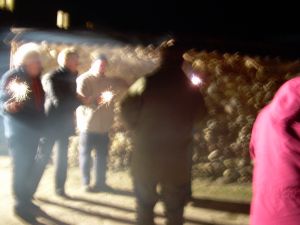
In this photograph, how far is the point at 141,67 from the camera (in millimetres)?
6859

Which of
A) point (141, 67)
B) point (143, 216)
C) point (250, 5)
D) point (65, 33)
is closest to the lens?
point (143, 216)

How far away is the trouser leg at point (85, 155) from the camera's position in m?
5.75

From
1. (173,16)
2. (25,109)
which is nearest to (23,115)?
(25,109)

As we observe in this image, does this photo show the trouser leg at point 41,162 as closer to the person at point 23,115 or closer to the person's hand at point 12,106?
the person at point 23,115

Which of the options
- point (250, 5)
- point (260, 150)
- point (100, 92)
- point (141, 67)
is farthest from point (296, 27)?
point (260, 150)

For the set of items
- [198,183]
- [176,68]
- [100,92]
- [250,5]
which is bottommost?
[198,183]

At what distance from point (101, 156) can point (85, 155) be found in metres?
0.24

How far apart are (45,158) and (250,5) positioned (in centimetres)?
1507

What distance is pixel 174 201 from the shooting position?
12.5 feet

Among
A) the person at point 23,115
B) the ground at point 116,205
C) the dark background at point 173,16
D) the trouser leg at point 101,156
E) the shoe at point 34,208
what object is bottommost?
the ground at point 116,205

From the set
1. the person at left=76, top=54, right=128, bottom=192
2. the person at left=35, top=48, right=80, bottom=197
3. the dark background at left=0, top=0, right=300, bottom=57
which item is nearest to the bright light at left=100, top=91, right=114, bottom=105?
the person at left=76, top=54, right=128, bottom=192

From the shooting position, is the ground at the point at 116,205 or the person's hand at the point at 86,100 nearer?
the ground at the point at 116,205

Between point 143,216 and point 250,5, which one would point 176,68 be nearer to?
point 143,216

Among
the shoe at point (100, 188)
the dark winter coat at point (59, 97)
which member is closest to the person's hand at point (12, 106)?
the dark winter coat at point (59, 97)
